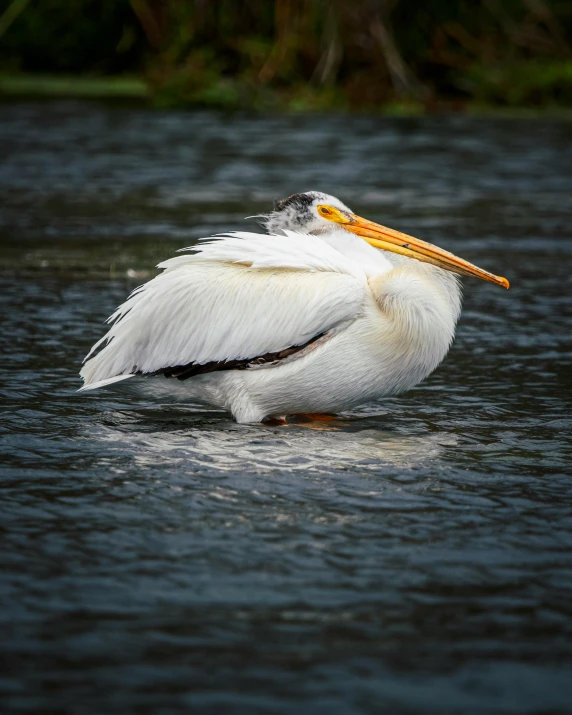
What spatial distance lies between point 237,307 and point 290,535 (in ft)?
4.95

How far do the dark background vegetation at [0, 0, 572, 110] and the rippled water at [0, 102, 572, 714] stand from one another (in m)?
11.4

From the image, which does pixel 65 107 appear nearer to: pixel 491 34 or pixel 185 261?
pixel 491 34

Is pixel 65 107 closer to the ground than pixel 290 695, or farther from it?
farther from it

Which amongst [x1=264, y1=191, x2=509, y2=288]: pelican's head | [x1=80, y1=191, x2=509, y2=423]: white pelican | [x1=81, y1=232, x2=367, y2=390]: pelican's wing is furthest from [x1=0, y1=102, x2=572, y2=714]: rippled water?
[x1=264, y1=191, x2=509, y2=288]: pelican's head

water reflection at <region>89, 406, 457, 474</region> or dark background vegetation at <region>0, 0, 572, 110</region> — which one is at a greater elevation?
dark background vegetation at <region>0, 0, 572, 110</region>

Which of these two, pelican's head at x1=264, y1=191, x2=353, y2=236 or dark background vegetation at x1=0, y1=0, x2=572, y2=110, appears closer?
pelican's head at x1=264, y1=191, x2=353, y2=236

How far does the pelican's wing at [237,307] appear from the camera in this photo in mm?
5258

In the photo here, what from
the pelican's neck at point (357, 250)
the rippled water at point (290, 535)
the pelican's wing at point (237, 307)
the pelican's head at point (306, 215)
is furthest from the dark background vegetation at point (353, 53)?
the pelican's wing at point (237, 307)

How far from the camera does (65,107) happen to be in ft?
65.7

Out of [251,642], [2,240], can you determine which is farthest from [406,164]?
[251,642]

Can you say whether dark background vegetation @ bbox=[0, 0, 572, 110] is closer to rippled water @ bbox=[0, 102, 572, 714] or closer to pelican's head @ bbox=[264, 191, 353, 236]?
rippled water @ bbox=[0, 102, 572, 714]

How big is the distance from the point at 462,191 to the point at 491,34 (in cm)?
886

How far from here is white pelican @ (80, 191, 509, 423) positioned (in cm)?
526

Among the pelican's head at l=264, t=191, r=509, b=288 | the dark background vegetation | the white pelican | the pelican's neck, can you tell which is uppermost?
the dark background vegetation
